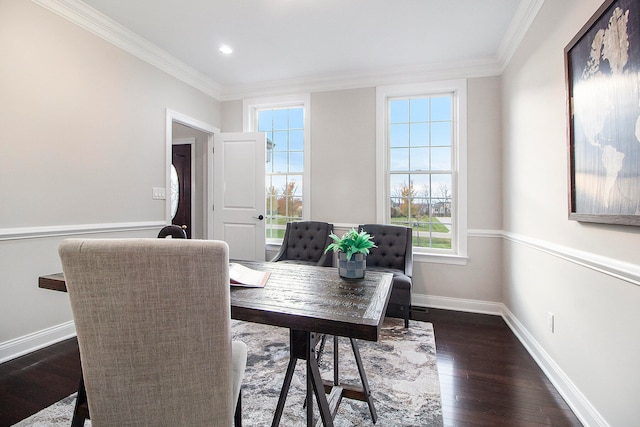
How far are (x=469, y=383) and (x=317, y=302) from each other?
1.43 metres

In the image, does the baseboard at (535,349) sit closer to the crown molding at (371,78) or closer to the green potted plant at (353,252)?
the green potted plant at (353,252)

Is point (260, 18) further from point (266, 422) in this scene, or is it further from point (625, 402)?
point (625, 402)

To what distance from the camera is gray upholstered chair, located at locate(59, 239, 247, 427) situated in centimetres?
87

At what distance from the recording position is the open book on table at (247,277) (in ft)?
4.95

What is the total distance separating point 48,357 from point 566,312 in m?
3.64

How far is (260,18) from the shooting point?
2.68m

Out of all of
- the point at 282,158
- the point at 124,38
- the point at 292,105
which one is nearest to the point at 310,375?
the point at 282,158

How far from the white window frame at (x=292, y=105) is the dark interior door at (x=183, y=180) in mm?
1333

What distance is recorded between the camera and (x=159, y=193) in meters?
3.37

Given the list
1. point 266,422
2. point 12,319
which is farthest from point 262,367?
point 12,319

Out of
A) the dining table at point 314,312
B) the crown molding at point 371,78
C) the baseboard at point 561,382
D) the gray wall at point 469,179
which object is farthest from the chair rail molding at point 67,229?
the baseboard at point 561,382

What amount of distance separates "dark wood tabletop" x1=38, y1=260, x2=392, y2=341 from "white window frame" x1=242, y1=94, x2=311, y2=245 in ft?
7.48

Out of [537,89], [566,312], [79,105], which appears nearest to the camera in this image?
[566,312]

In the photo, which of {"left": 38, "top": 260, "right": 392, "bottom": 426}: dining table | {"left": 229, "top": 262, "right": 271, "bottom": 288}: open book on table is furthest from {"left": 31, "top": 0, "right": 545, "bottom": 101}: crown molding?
{"left": 229, "top": 262, "right": 271, "bottom": 288}: open book on table
